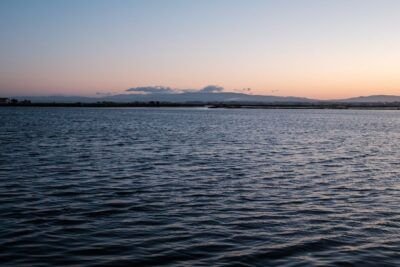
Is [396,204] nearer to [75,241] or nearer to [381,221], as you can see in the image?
[381,221]

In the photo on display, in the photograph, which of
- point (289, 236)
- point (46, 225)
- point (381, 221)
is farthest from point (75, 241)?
point (381, 221)

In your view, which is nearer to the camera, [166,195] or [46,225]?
[46,225]

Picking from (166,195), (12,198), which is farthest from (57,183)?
(166,195)

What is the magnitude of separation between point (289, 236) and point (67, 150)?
25.3 meters

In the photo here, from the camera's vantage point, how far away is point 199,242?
455 inches

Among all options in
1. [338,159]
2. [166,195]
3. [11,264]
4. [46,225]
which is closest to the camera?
[11,264]

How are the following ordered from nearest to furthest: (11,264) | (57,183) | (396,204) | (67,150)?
(11,264) < (396,204) < (57,183) < (67,150)

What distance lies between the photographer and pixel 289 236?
478 inches

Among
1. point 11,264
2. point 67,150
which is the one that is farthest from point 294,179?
point 67,150

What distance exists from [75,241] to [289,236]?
5.40m

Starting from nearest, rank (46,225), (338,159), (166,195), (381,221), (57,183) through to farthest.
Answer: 1. (46,225)
2. (381,221)
3. (166,195)
4. (57,183)
5. (338,159)

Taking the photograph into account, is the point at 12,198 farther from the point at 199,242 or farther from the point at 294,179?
the point at 294,179

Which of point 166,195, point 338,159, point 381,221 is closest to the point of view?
point 381,221

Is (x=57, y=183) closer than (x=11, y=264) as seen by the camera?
No
